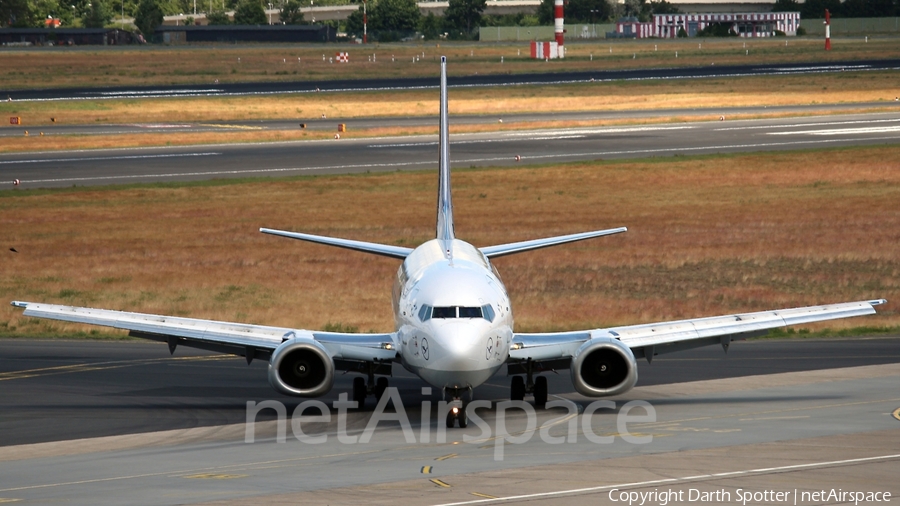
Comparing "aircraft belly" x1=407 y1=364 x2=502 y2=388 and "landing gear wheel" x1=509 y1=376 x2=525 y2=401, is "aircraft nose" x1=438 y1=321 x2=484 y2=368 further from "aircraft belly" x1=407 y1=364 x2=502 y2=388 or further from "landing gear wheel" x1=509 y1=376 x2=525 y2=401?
"landing gear wheel" x1=509 y1=376 x2=525 y2=401

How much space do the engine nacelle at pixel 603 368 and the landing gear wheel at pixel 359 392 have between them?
578cm

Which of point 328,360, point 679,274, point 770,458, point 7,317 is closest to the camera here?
point 770,458

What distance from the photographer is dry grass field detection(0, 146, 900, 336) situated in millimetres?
45812

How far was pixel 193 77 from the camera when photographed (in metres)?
167

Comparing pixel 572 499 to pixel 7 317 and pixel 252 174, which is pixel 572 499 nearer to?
pixel 7 317

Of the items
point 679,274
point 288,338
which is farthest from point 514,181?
point 288,338

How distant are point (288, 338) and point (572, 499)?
34.7 feet

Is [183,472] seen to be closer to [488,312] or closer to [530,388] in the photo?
[488,312]

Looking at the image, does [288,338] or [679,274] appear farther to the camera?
[679,274]

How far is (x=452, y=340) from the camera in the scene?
2559 cm

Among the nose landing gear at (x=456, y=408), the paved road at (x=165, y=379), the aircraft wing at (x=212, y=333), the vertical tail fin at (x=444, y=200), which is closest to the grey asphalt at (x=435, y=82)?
the paved road at (x=165, y=379)

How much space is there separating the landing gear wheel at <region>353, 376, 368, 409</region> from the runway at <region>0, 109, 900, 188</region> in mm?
53893

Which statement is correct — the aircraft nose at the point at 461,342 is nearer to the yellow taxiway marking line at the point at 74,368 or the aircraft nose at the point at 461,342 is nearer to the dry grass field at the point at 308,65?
the yellow taxiway marking line at the point at 74,368

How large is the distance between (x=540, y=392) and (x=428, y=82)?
12747 cm
